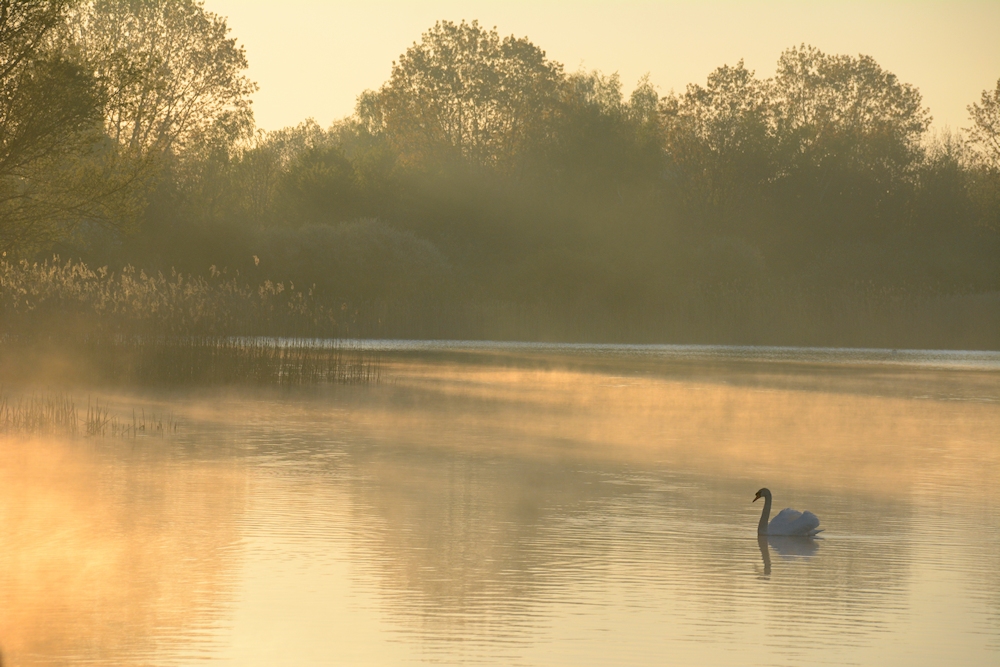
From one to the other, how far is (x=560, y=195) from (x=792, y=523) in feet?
158

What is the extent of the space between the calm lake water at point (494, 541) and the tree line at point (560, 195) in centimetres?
2287

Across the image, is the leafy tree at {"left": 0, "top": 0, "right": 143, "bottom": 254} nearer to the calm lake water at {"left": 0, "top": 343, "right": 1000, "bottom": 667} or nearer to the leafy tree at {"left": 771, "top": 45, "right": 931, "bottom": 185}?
the calm lake water at {"left": 0, "top": 343, "right": 1000, "bottom": 667}

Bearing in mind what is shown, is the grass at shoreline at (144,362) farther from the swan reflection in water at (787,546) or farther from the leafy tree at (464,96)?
the leafy tree at (464,96)

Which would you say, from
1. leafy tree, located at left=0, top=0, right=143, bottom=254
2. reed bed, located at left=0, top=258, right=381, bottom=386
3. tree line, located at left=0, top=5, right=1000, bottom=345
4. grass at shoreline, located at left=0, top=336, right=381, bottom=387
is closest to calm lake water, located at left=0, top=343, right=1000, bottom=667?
grass at shoreline, located at left=0, top=336, right=381, bottom=387

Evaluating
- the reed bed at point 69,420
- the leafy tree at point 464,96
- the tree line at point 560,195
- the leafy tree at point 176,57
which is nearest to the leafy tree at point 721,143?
the tree line at point 560,195

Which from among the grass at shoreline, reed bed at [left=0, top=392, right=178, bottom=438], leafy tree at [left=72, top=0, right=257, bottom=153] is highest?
leafy tree at [left=72, top=0, right=257, bottom=153]

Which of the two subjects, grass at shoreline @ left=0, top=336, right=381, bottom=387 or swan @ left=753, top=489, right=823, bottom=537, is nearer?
swan @ left=753, top=489, right=823, bottom=537

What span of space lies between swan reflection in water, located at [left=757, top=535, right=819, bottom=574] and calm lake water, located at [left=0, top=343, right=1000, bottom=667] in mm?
48

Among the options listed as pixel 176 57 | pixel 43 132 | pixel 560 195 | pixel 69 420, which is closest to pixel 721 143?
pixel 560 195

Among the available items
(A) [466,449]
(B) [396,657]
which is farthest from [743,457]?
(B) [396,657]

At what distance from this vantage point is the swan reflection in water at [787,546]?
1000 centimetres

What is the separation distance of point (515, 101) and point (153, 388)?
4576 cm

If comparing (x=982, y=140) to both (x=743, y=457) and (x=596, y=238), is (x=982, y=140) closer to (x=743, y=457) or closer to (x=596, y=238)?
(x=596, y=238)

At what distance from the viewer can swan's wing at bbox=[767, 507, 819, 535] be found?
34.7 ft
